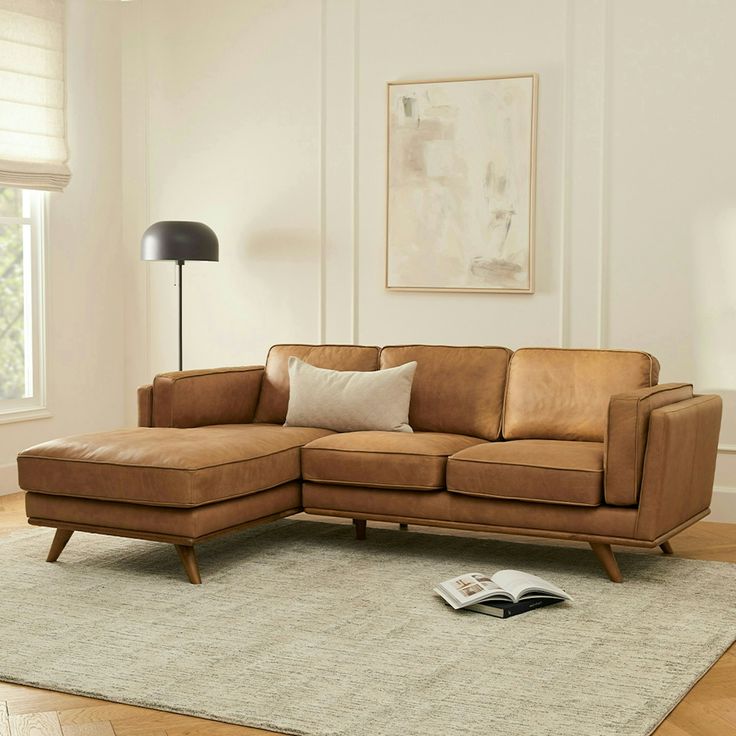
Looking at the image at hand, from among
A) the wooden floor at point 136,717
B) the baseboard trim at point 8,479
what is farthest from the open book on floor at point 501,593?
the baseboard trim at point 8,479

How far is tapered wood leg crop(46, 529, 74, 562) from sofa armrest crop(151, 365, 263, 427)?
734 mm

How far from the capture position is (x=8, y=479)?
581cm

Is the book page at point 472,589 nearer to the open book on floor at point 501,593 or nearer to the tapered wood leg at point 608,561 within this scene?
the open book on floor at point 501,593

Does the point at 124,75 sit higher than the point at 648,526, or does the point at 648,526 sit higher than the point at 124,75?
the point at 124,75

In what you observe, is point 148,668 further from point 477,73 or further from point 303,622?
point 477,73

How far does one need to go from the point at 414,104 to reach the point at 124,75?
Result: 192 centimetres

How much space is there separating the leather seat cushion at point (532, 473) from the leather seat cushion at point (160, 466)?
0.73 meters

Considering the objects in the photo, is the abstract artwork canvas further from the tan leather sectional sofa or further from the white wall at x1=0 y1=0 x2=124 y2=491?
the white wall at x1=0 y1=0 x2=124 y2=491

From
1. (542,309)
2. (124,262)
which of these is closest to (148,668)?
(542,309)

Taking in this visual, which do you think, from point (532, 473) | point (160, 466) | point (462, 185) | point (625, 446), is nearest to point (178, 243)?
point (462, 185)

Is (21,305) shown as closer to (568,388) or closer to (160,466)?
(160,466)

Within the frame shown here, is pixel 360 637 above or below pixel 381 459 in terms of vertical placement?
below

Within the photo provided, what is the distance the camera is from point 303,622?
3.41m

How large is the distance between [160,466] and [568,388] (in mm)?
1724
